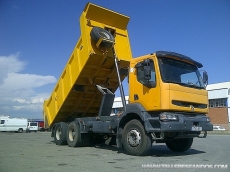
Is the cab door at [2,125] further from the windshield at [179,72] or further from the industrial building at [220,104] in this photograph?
the windshield at [179,72]

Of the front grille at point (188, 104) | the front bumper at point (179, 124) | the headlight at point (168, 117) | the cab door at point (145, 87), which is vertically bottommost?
the front bumper at point (179, 124)

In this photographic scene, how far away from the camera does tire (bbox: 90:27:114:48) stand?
29.4ft

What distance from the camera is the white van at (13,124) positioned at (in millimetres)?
35875

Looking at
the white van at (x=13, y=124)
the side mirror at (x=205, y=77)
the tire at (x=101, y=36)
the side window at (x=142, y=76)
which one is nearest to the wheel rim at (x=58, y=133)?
the tire at (x=101, y=36)

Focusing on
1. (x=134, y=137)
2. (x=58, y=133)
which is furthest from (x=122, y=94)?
(x=58, y=133)

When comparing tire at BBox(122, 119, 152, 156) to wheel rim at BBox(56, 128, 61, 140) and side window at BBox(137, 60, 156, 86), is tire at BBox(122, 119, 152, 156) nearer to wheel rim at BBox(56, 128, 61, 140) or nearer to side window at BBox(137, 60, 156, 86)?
side window at BBox(137, 60, 156, 86)

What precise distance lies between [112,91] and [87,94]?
105cm

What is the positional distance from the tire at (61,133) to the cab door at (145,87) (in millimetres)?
4163

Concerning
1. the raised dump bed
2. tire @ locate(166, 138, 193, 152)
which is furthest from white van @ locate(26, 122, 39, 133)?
tire @ locate(166, 138, 193, 152)

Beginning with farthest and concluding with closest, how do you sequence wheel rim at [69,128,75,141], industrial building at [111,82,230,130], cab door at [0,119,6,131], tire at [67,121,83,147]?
industrial building at [111,82,230,130] → cab door at [0,119,6,131] → wheel rim at [69,128,75,141] → tire at [67,121,83,147]

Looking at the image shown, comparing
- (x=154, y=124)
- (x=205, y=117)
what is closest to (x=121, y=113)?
(x=154, y=124)

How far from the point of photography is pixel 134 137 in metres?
7.64

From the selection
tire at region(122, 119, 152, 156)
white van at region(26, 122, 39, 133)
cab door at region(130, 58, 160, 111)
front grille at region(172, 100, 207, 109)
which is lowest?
white van at region(26, 122, 39, 133)

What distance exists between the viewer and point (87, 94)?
35.2ft
